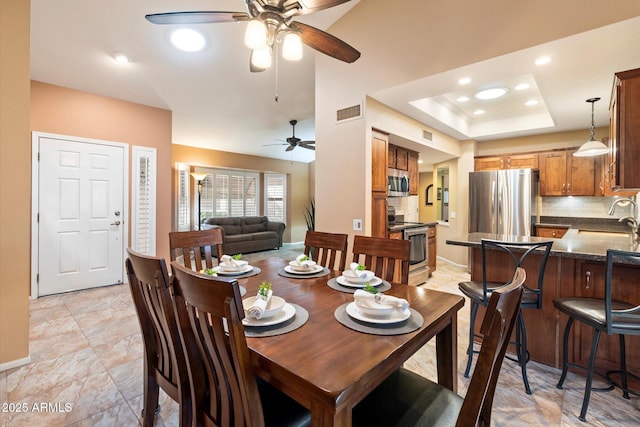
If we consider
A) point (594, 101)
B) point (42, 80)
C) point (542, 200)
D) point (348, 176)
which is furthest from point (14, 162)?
point (542, 200)

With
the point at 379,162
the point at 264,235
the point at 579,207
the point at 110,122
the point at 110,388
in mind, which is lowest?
the point at 110,388

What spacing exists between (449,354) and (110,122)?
4.93 m

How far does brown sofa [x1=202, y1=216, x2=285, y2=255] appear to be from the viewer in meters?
6.74

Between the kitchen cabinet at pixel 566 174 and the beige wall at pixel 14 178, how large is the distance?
664cm

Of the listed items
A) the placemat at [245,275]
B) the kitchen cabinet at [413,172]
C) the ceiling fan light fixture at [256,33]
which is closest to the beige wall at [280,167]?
the kitchen cabinet at [413,172]

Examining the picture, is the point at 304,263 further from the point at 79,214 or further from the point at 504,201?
the point at 504,201

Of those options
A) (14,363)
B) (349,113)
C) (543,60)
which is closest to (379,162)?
(349,113)

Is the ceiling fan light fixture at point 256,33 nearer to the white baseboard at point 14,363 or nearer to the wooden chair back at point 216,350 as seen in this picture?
the wooden chair back at point 216,350

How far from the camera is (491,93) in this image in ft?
12.5

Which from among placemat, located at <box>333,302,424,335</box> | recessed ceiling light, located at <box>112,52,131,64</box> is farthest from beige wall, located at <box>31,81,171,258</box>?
placemat, located at <box>333,302,424,335</box>

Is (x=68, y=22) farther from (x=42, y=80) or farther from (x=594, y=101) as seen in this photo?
(x=594, y=101)

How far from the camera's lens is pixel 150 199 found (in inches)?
173

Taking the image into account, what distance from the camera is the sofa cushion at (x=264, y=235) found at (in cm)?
721

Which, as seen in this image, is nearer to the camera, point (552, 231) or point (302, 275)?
point (302, 275)
